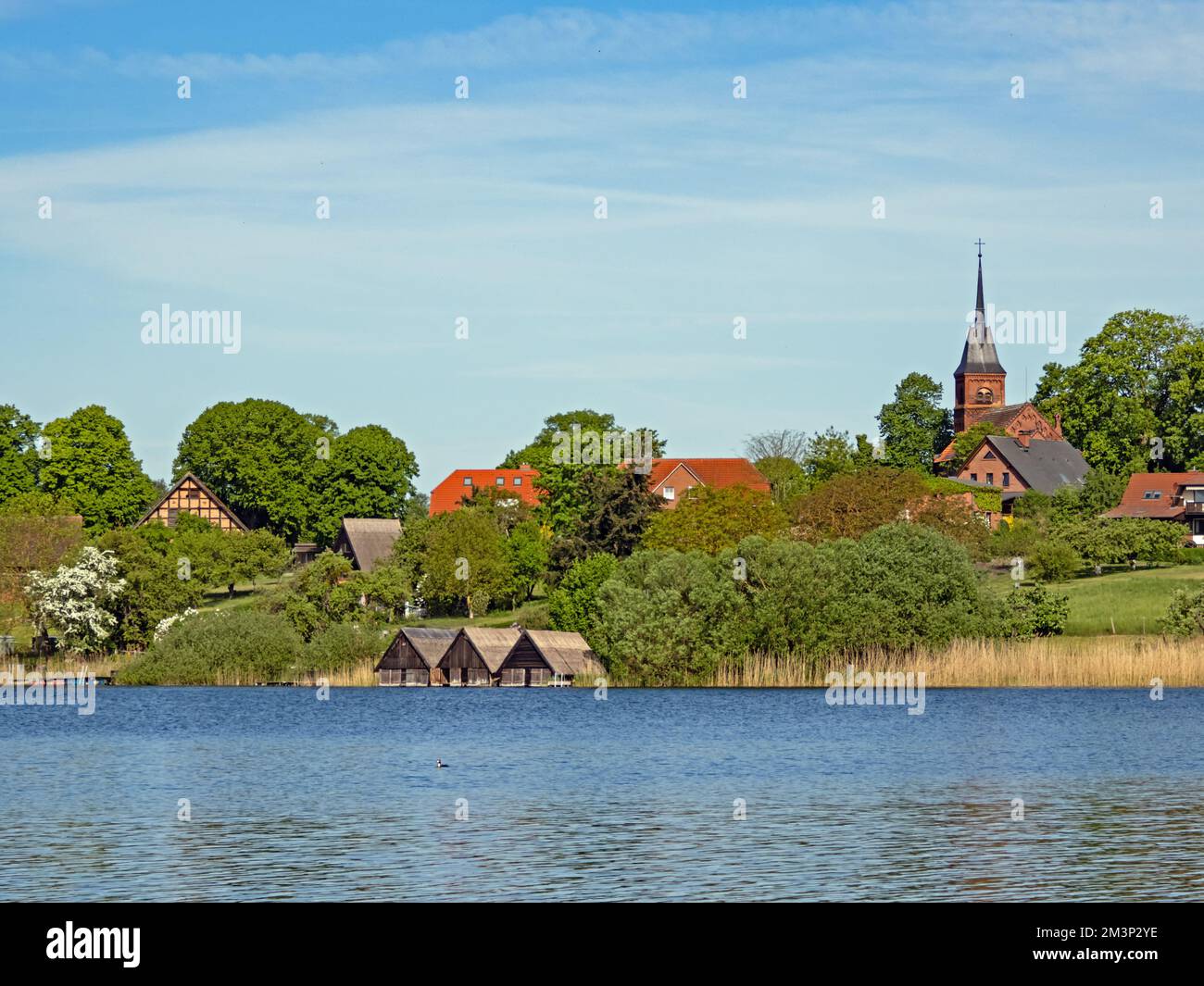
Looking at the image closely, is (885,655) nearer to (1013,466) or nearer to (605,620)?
(605,620)

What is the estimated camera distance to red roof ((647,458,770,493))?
511ft

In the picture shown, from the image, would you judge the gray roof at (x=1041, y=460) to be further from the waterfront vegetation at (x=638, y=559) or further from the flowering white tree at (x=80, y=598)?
the flowering white tree at (x=80, y=598)

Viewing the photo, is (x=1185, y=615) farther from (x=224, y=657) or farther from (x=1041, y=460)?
(x=1041, y=460)

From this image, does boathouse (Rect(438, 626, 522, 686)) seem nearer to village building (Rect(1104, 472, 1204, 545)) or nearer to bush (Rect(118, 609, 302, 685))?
bush (Rect(118, 609, 302, 685))

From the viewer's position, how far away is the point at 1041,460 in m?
160

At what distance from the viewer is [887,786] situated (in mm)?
41344

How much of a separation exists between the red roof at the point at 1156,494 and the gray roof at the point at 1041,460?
1807cm

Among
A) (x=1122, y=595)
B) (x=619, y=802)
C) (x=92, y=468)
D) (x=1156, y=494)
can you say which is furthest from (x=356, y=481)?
(x=619, y=802)

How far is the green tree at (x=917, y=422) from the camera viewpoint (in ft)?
586

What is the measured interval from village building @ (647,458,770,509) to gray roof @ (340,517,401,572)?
3202 cm

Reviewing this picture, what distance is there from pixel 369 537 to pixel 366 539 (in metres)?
0.54

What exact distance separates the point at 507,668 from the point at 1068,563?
38.7 meters

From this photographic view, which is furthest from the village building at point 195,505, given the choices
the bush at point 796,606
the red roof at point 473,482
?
the bush at point 796,606
